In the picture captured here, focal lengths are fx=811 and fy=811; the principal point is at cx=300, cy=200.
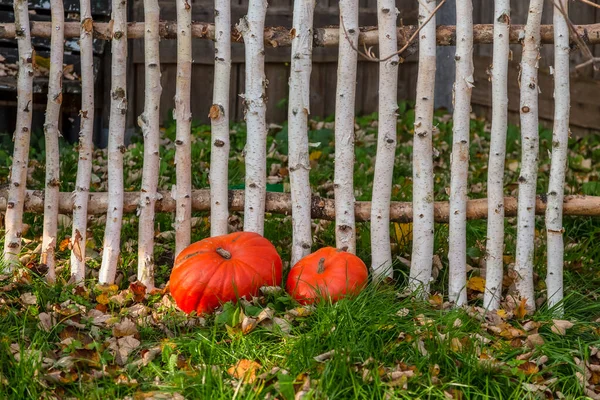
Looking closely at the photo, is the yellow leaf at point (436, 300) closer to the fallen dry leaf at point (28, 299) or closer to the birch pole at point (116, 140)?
the birch pole at point (116, 140)

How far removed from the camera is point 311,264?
11.3 feet

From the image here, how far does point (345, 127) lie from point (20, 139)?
4.79 feet

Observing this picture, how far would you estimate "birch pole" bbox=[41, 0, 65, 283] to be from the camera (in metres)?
3.58

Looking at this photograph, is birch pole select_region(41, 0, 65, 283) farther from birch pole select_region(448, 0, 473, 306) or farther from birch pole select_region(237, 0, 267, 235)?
birch pole select_region(448, 0, 473, 306)

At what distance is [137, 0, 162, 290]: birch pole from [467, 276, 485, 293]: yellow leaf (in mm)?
1438

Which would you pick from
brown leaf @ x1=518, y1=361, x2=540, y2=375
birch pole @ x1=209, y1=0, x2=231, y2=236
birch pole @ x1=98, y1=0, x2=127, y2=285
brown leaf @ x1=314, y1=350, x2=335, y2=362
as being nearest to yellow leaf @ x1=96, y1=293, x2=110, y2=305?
birch pole @ x1=98, y1=0, x2=127, y2=285

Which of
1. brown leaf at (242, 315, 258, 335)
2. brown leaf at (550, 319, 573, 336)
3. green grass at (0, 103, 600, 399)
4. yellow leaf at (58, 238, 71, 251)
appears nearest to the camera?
green grass at (0, 103, 600, 399)

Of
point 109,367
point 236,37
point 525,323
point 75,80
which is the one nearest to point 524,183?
point 525,323

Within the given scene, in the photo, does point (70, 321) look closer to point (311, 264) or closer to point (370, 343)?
point (311, 264)

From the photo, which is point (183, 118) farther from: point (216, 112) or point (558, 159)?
point (558, 159)

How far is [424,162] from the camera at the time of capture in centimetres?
349

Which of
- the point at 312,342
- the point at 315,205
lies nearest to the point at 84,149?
the point at 315,205

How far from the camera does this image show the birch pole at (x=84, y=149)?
3.58 metres

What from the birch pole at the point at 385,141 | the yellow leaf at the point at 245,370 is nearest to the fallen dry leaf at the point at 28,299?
the yellow leaf at the point at 245,370
